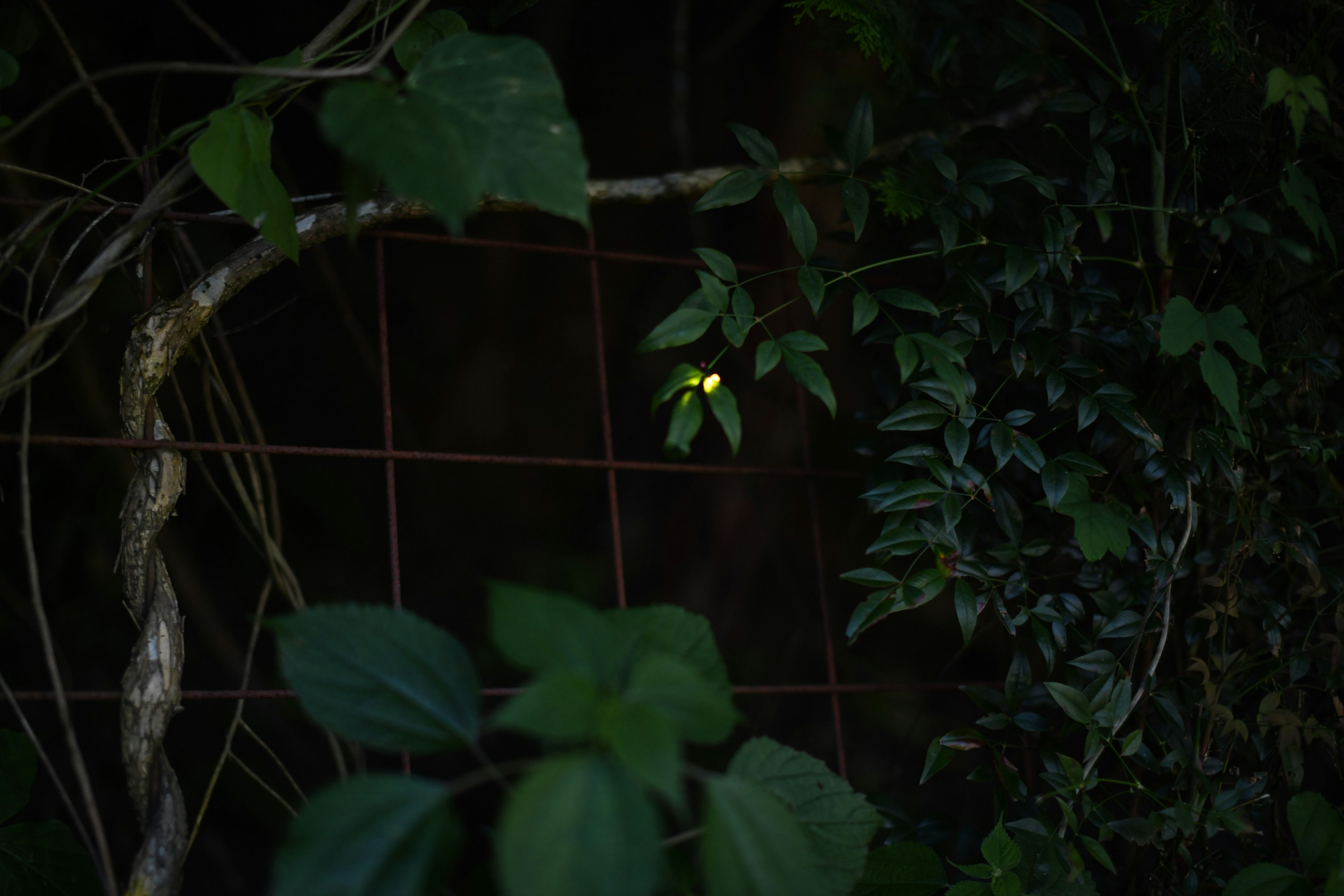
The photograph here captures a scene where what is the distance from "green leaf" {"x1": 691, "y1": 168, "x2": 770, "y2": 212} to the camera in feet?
3.24

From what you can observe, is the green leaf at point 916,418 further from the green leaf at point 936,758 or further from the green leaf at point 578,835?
the green leaf at point 578,835

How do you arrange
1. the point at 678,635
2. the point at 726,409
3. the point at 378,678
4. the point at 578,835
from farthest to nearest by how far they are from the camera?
the point at 726,409 → the point at 678,635 → the point at 378,678 → the point at 578,835

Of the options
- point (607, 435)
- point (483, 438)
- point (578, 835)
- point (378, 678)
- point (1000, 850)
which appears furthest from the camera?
point (483, 438)

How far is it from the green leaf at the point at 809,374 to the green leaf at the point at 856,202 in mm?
204

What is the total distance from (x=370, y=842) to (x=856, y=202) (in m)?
0.82

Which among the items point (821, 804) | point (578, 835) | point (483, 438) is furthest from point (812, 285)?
point (483, 438)

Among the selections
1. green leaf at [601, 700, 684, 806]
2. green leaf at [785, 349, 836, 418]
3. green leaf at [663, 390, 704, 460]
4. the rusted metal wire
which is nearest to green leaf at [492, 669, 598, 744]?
green leaf at [601, 700, 684, 806]

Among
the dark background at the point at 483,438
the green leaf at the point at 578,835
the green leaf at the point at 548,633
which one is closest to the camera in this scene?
the green leaf at the point at 578,835

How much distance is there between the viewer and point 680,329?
2.83 ft

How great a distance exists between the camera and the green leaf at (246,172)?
29.0 inches

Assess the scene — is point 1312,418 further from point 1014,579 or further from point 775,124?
point 775,124

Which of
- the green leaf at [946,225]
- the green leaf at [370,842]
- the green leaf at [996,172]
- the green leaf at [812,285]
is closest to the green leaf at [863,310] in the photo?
the green leaf at [812,285]

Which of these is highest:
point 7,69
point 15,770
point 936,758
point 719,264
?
point 7,69

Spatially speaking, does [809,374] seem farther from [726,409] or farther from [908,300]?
[908,300]
